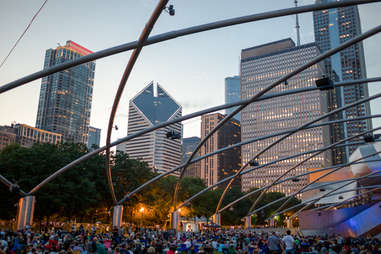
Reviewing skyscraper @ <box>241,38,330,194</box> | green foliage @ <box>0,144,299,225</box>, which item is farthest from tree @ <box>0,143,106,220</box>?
skyscraper @ <box>241,38,330,194</box>

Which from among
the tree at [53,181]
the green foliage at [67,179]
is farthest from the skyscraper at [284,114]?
the tree at [53,181]

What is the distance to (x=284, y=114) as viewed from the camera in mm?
182500

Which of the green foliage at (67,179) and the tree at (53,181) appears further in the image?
the green foliage at (67,179)

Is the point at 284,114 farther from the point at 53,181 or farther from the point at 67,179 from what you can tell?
the point at 53,181

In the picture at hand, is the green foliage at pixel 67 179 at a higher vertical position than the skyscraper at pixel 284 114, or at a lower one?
lower

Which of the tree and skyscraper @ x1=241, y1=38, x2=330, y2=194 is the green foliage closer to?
the tree

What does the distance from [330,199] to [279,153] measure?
12790 centimetres

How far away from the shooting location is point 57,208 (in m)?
36.9

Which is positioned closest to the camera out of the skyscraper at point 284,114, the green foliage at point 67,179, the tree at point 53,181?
the tree at point 53,181

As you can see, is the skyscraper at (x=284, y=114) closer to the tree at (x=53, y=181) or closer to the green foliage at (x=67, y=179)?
the green foliage at (x=67, y=179)

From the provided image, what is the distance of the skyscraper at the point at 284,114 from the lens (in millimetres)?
175750

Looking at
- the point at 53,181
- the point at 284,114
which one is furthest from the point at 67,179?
the point at 284,114

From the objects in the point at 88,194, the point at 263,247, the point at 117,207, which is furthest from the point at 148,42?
the point at 88,194

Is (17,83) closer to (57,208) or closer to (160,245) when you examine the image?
(160,245)
